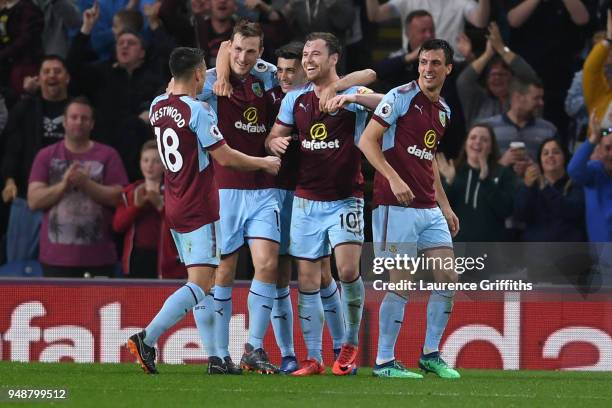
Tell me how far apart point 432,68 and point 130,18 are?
5.92 meters

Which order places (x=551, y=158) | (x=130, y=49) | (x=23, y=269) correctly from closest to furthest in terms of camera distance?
1. (x=551, y=158)
2. (x=23, y=269)
3. (x=130, y=49)

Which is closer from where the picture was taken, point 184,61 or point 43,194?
point 184,61

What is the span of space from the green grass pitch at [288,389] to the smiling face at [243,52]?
2.43 m

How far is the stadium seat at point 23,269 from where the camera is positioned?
1557 cm

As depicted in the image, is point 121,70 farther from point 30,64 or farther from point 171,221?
point 171,221

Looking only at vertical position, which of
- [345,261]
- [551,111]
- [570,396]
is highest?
[551,111]

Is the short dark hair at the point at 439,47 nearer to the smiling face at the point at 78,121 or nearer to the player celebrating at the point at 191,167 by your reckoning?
the player celebrating at the point at 191,167

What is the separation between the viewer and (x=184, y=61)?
36.4ft

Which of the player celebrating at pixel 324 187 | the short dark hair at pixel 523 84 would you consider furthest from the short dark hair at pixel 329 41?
the short dark hair at pixel 523 84

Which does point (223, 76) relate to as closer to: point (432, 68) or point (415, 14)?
point (432, 68)

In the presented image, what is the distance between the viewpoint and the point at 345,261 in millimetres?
11391

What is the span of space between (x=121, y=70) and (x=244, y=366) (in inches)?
212

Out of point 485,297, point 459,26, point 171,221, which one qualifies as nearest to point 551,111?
point 459,26
